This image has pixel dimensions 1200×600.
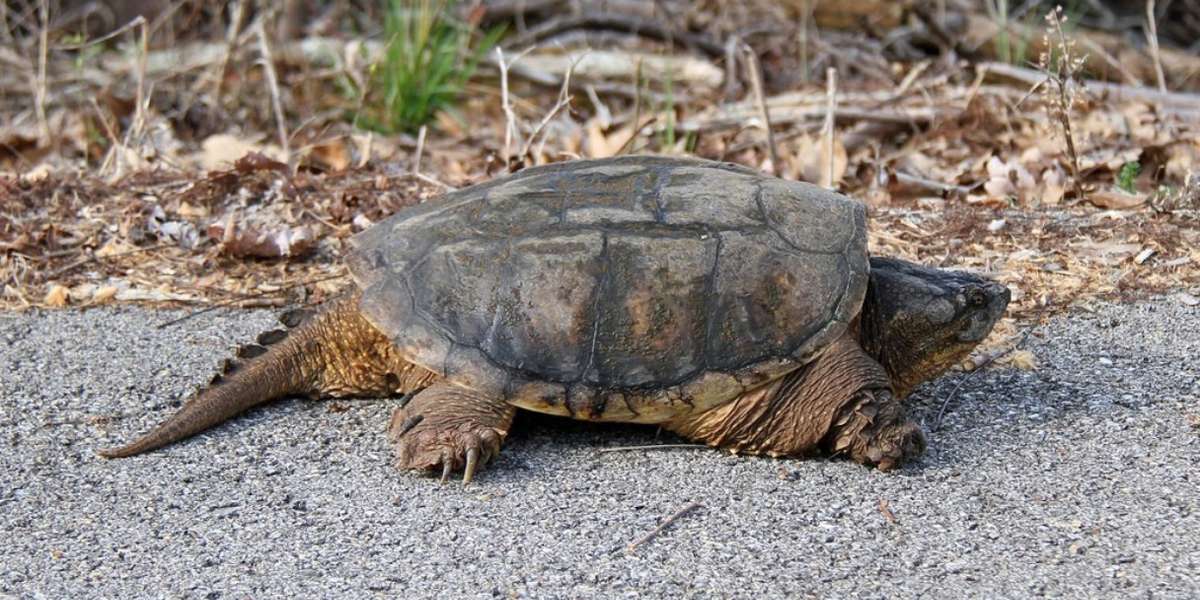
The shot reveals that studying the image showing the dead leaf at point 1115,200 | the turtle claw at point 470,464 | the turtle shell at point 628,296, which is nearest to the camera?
the turtle claw at point 470,464

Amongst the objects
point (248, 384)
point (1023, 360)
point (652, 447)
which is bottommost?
point (248, 384)

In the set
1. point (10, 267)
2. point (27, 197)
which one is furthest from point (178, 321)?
point (27, 197)

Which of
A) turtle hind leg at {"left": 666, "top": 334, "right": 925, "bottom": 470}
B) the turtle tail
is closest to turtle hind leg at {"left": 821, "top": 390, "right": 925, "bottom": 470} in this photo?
turtle hind leg at {"left": 666, "top": 334, "right": 925, "bottom": 470}

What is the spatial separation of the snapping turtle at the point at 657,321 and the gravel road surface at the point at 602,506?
3.5 inches

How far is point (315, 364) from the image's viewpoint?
340cm

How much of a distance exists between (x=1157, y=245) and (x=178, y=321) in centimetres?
298

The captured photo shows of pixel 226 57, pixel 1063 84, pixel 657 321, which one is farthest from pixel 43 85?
pixel 1063 84

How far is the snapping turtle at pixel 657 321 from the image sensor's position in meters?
3.02

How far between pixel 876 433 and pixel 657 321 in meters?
0.53

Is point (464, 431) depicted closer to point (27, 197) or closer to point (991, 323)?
point (991, 323)

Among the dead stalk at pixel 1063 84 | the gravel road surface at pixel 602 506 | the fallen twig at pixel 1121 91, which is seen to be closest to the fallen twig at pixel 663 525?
the gravel road surface at pixel 602 506

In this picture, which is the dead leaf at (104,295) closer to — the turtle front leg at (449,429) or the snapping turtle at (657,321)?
the snapping turtle at (657,321)

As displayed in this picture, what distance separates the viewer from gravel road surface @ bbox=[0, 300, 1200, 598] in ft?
8.16

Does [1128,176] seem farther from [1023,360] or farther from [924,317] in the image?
[924,317]
